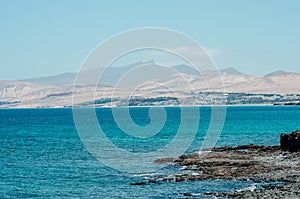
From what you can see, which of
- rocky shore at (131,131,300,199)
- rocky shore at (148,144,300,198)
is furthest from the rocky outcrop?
rocky shore at (148,144,300,198)

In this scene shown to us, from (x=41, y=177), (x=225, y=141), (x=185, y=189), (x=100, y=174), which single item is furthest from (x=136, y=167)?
(x=225, y=141)

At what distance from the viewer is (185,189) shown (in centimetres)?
4419

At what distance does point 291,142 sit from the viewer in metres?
66.4

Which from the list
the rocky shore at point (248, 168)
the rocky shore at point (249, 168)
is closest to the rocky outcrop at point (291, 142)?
the rocky shore at point (249, 168)

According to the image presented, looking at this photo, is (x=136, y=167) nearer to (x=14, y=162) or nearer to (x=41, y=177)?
(x=41, y=177)

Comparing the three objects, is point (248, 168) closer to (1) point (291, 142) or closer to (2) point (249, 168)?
(2) point (249, 168)

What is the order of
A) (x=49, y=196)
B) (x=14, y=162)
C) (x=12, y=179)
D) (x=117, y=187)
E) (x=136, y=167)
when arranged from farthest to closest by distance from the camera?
(x=14, y=162)
(x=136, y=167)
(x=12, y=179)
(x=117, y=187)
(x=49, y=196)

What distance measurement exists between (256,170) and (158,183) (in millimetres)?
10972

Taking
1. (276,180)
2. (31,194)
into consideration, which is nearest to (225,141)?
(276,180)

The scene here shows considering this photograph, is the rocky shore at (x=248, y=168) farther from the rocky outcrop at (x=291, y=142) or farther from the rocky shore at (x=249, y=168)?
the rocky outcrop at (x=291, y=142)

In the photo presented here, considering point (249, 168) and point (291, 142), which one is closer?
point (249, 168)

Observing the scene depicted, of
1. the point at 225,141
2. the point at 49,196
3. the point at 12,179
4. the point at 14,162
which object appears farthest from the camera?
the point at 225,141

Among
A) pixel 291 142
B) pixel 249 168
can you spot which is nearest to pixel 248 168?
pixel 249 168

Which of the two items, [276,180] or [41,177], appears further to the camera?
[41,177]
